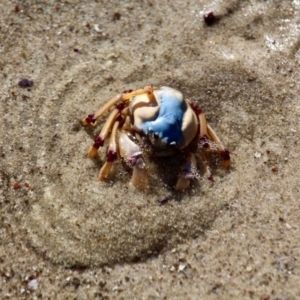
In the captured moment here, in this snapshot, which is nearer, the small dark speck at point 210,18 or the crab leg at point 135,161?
the crab leg at point 135,161

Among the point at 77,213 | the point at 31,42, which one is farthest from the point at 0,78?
the point at 77,213

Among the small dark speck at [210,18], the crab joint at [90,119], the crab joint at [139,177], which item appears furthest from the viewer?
the small dark speck at [210,18]

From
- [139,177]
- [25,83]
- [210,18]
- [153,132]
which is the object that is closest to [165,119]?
[153,132]

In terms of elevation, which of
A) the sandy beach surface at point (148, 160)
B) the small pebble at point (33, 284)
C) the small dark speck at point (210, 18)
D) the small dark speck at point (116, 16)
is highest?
the small dark speck at point (210, 18)

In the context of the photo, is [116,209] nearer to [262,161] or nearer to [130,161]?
[130,161]

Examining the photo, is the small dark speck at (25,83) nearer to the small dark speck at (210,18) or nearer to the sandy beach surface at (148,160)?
the sandy beach surface at (148,160)

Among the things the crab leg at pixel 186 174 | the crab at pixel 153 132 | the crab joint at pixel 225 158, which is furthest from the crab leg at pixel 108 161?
the crab joint at pixel 225 158

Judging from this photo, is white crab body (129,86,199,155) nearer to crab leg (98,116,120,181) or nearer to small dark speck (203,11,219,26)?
crab leg (98,116,120,181)

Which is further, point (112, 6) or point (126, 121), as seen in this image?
point (112, 6)
